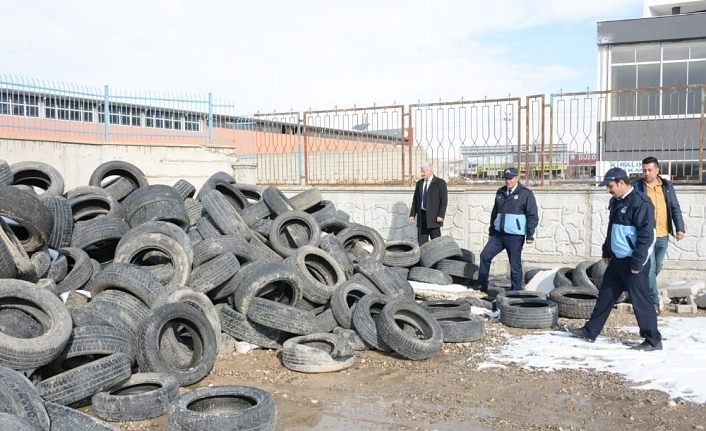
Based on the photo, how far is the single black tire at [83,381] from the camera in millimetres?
5164

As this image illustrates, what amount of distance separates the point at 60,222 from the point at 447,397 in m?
5.29

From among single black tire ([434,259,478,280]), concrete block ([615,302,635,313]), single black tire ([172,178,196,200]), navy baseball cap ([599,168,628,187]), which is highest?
navy baseball cap ([599,168,628,187])

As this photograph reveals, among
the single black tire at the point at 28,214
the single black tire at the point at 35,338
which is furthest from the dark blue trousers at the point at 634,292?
the single black tire at the point at 28,214

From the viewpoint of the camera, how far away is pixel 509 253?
9.59 metres

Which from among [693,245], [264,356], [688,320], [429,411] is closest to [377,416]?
[429,411]

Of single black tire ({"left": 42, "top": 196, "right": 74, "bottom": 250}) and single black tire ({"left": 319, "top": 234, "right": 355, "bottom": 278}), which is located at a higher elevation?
single black tire ({"left": 42, "top": 196, "right": 74, "bottom": 250})

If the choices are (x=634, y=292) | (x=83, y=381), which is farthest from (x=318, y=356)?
(x=634, y=292)

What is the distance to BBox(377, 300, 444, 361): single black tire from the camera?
22.1 feet

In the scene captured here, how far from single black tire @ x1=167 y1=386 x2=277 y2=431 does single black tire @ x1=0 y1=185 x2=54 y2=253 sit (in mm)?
3141

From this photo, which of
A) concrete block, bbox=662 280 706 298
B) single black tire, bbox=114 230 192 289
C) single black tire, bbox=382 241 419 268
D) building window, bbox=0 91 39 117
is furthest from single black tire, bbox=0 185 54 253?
concrete block, bbox=662 280 706 298

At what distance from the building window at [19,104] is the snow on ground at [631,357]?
32.8 ft

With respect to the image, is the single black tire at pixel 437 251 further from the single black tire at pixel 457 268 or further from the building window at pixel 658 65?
the building window at pixel 658 65

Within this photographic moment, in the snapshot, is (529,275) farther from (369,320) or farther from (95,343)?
(95,343)

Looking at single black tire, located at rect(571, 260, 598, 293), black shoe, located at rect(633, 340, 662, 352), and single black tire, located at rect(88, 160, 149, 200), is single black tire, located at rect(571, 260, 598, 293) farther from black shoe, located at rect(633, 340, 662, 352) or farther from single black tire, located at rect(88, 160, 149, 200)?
single black tire, located at rect(88, 160, 149, 200)
